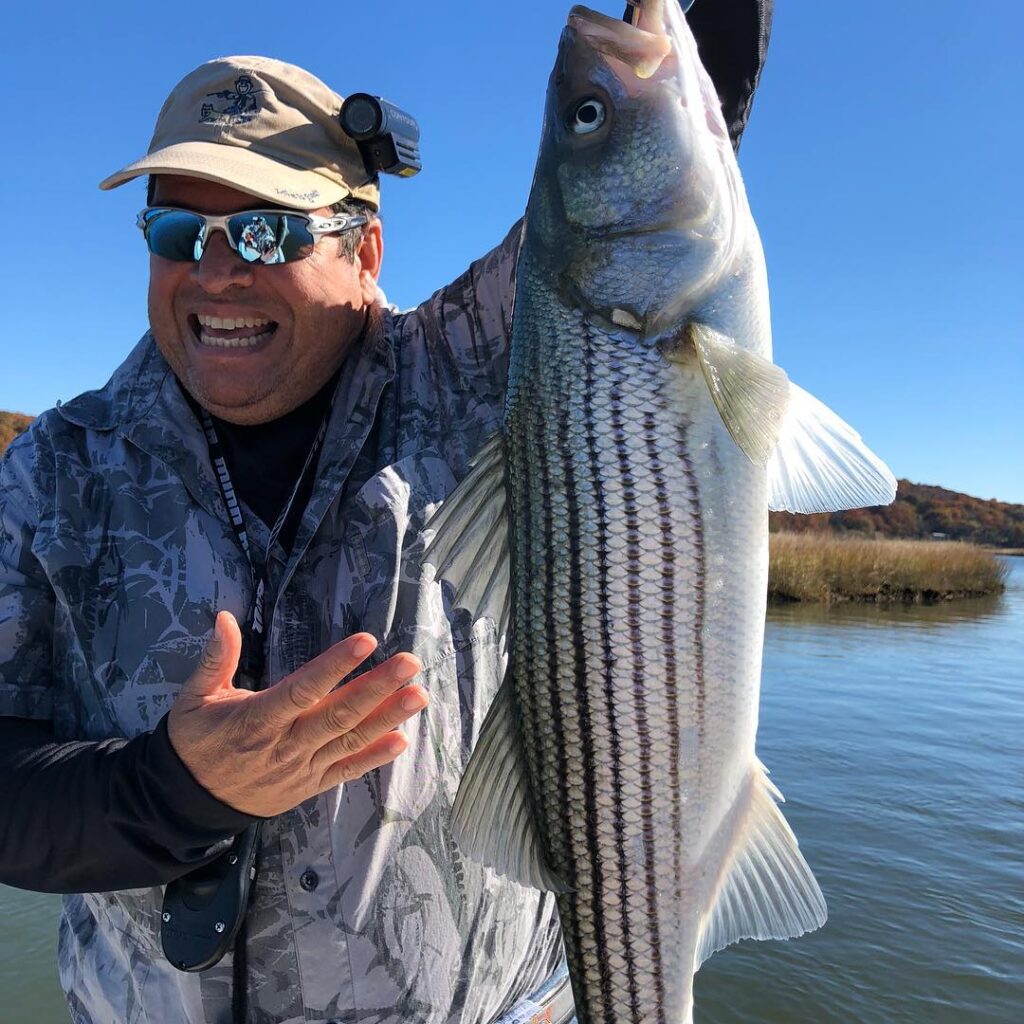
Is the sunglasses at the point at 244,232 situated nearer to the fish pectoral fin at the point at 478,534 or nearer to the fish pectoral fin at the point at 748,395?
the fish pectoral fin at the point at 478,534

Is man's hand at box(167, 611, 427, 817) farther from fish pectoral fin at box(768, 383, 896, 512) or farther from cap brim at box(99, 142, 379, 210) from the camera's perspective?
cap brim at box(99, 142, 379, 210)

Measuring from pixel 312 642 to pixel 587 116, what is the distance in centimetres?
152

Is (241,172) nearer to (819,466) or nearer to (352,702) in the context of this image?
(352,702)

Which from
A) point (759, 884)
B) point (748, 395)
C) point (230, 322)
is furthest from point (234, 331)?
point (759, 884)

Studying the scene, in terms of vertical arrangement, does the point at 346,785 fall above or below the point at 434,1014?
above

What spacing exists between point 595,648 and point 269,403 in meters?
1.34

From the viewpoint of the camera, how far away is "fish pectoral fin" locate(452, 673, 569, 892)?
1853mm

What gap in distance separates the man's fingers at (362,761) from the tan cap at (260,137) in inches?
63.1

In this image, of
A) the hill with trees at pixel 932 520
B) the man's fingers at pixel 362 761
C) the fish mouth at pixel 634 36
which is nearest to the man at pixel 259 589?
the man's fingers at pixel 362 761

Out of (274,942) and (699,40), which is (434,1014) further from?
(699,40)

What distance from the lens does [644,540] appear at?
1789 mm

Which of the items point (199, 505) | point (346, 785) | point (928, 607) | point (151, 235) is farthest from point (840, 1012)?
point (928, 607)

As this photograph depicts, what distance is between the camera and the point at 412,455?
98.3 inches

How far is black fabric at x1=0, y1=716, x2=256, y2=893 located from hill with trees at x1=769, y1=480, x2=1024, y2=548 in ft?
141
